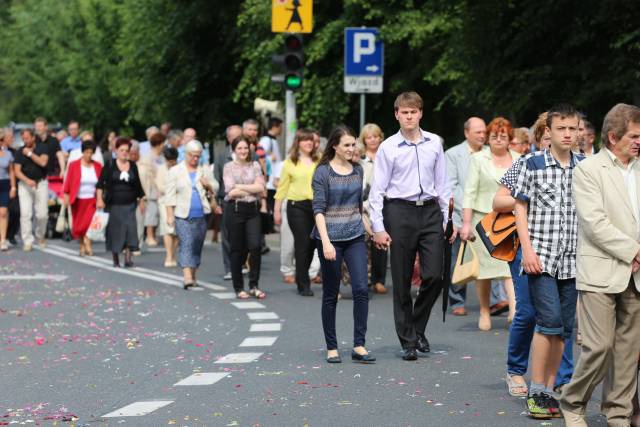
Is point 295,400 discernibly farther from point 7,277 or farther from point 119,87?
point 119,87

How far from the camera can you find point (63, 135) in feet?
106

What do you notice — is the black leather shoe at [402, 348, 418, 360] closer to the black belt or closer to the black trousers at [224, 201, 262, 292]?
the black belt

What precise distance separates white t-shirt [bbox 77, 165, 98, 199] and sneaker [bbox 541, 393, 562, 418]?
1518 cm

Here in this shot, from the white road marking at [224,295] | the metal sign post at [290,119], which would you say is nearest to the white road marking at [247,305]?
Result: the white road marking at [224,295]

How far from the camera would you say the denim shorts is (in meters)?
8.57

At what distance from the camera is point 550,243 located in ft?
28.3

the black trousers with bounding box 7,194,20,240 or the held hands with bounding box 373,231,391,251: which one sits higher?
the held hands with bounding box 373,231,391,251

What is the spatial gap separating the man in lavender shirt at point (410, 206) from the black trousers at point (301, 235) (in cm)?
536

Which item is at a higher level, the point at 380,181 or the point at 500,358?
the point at 380,181

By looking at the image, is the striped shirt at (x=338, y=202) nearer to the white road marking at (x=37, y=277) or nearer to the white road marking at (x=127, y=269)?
the white road marking at (x=127, y=269)

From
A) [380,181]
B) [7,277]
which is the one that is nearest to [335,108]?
[7,277]

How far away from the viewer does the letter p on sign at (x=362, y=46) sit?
70.2 ft

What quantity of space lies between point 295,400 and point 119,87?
38217 mm

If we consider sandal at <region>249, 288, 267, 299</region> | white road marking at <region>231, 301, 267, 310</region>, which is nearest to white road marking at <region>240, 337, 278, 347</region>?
white road marking at <region>231, 301, 267, 310</region>
